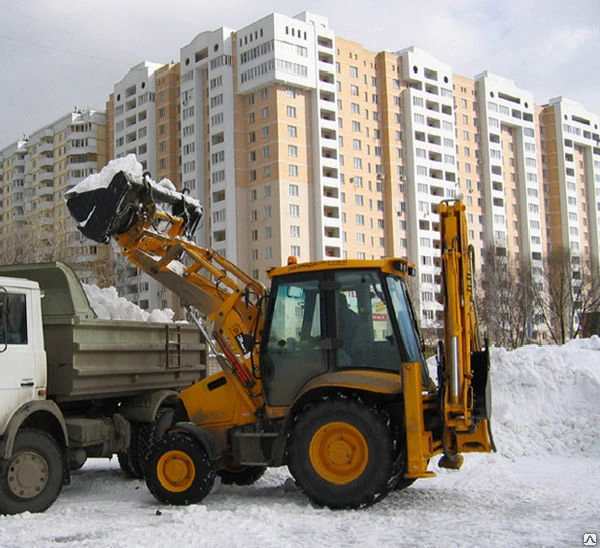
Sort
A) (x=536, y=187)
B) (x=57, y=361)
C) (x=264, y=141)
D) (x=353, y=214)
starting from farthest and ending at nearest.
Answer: (x=536, y=187) → (x=353, y=214) → (x=264, y=141) → (x=57, y=361)

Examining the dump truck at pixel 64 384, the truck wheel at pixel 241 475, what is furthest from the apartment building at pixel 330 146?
the truck wheel at pixel 241 475

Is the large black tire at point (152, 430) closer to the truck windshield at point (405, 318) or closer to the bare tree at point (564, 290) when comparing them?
the truck windshield at point (405, 318)

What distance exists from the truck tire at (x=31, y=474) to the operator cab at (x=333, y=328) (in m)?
2.42

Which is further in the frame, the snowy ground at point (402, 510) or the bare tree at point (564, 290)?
the bare tree at point (564, 290)

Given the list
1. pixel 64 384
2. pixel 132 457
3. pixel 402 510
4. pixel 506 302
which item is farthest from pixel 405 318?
pixel 506 302

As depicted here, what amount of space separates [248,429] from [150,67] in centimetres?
7481

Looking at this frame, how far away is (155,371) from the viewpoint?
9883mm

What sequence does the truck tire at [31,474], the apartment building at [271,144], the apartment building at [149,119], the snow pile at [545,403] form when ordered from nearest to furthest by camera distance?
the truck tire at [31,474] < the snow pile at [545,403] < the apartment building at [271,144] < the apartment building at [149,119]

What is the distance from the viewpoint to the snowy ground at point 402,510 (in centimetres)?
630

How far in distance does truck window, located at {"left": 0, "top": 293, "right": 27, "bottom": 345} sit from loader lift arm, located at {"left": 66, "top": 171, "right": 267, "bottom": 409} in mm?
1588

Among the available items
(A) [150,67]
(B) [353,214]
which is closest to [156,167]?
(A) [150,67]

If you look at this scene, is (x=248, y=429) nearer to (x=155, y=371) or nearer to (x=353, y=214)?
(x=155, y=371)

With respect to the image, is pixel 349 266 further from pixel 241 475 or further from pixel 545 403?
pixel 545 403

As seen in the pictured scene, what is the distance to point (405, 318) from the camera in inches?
322
